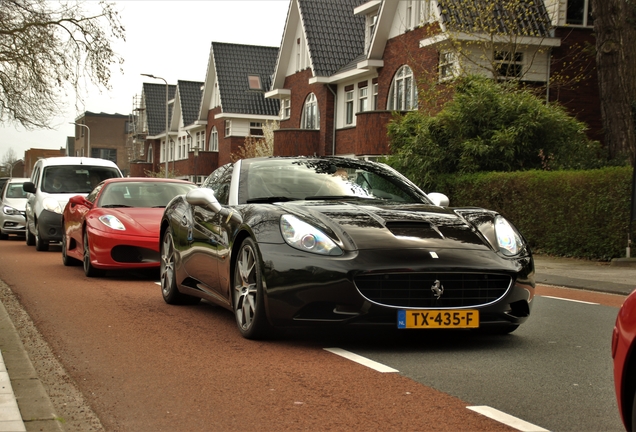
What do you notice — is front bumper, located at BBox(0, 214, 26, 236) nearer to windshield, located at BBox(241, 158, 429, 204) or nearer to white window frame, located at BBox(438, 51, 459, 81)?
white window frame, located at BBox(438, 51, 459, 81)

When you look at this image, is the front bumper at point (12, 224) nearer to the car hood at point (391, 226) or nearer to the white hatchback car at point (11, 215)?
the white hatchback car at point (11, 215)

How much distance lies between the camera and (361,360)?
635 centimetres

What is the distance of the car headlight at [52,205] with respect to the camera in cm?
1845

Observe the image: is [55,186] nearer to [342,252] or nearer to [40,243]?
[40,243]

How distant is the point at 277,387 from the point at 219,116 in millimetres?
52275

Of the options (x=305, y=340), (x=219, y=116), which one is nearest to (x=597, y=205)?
(x=305, y=340)

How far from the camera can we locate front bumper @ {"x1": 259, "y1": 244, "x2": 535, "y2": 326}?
6430 mm

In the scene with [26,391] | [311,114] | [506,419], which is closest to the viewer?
[506,419]

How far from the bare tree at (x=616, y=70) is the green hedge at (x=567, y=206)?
3.52m

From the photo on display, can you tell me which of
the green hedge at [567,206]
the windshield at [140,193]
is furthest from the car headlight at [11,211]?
the windshield at [140,193]

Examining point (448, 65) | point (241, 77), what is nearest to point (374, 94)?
point (448, 65)

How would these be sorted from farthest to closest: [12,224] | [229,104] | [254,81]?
[254,81] → [229,104] → [12,224]

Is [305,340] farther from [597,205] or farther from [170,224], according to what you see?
[597,205]

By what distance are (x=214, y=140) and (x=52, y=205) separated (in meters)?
43.3
